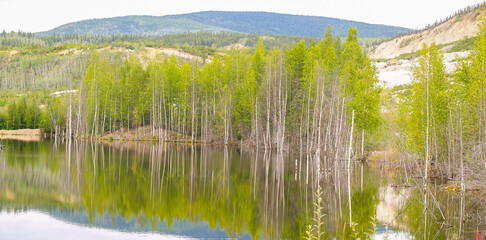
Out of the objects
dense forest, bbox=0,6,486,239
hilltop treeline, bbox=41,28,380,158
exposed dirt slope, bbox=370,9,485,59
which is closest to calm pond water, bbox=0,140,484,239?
dense forest, bbox=0,6,486,239

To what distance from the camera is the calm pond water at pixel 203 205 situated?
1568cm

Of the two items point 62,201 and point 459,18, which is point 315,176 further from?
point 459,18

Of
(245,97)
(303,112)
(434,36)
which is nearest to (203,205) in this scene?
(303,112)

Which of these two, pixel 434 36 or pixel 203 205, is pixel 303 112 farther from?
pixel 434 36

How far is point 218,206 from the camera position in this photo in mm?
19594

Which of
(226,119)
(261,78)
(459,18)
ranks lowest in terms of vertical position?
(226,119)

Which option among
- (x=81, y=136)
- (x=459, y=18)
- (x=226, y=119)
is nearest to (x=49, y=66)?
(x=81, y=136)

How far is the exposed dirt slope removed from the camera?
129 meters

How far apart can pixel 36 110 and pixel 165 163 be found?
71.9 m

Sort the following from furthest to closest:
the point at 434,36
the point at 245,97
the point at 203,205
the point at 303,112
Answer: the point at 434,36 < the point at 245,97 < the point at 303,112 < the point at 203,205

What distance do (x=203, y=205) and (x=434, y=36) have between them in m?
121

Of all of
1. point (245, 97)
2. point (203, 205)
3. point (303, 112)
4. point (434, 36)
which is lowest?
point (203, 205)

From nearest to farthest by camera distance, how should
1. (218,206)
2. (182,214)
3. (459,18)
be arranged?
1. (182,214)
2. (218,206)
3. (459,18)

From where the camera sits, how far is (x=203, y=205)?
773 inches
